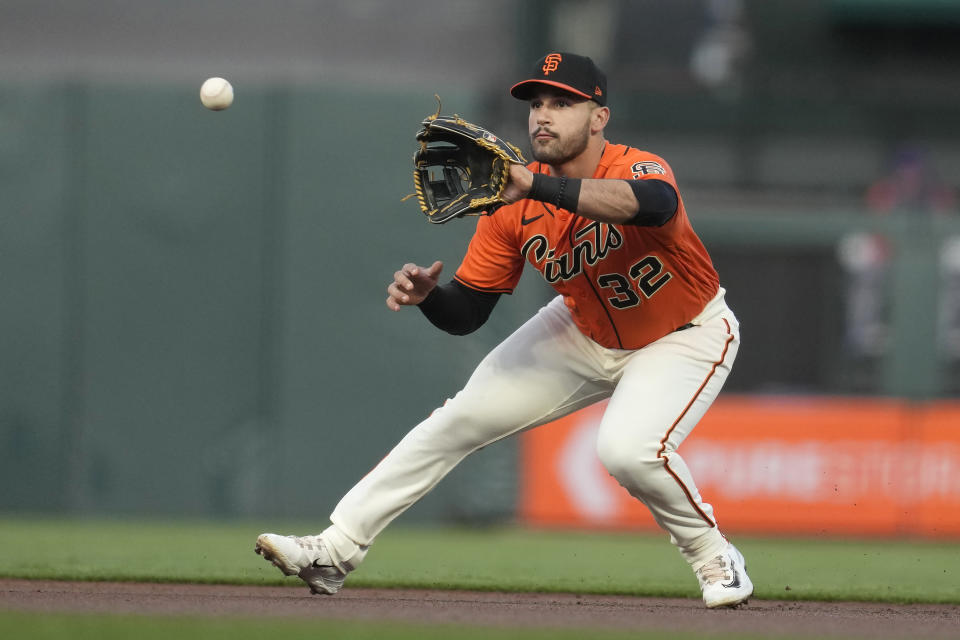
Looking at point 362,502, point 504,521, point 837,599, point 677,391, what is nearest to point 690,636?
point 677,391

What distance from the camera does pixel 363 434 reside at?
984 centimetres

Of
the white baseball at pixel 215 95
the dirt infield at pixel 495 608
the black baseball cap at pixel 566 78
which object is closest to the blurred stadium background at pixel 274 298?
the white baseball at pixel 215 95

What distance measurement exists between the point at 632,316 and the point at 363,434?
501 centimetres

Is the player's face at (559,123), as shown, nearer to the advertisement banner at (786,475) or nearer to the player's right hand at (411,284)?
the player's right hand at (411,284)

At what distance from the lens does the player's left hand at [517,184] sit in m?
4.41

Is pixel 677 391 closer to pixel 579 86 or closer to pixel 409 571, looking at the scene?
pixel 579 86

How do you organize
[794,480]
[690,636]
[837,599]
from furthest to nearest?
[794,480]
[837,599]
[690,636]

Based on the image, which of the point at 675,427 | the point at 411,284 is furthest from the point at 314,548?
the point at 675,427

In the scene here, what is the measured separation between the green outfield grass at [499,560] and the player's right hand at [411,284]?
1.52 meters

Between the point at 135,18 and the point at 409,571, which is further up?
the point at 135,18

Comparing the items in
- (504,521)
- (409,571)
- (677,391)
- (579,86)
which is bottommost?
(504,521)

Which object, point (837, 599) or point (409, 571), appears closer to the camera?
point (837, 599)

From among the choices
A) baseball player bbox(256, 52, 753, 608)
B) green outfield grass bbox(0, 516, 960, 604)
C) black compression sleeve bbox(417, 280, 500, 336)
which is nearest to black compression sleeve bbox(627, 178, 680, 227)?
baseball player bbox(256, 52, 753, 608)

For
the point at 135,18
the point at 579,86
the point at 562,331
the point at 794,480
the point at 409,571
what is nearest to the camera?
the point at 579,86
